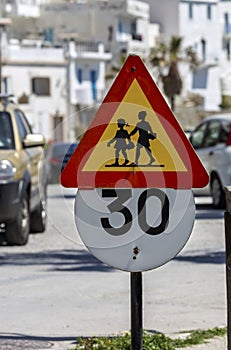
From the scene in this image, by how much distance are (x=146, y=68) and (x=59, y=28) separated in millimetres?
73697

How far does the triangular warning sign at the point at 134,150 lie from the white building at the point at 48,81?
57.1 meters

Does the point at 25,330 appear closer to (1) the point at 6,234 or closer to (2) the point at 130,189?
(2) the point at 130,189

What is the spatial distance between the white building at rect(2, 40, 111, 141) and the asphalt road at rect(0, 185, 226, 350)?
5036 cm

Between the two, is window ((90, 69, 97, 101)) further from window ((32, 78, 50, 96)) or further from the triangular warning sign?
the triangular warning sign

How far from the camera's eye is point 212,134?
A: 21062 millimetres

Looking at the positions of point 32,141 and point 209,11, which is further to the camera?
point 209,11

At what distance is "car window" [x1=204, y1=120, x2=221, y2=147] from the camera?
20781 millimetres

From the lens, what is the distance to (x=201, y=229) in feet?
55.0

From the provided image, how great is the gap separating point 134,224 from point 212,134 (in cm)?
1511

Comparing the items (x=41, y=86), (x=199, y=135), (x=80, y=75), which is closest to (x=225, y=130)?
(x=199, y=135)

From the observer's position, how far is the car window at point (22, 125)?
50.7 ft

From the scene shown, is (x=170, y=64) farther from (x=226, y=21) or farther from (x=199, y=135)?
(x=199, y=135)

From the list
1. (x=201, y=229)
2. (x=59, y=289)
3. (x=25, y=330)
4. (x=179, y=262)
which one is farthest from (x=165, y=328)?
(x=201, y=229)

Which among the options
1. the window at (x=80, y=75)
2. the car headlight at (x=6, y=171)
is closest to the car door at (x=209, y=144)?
the car headlight at (x=6, y=171)
